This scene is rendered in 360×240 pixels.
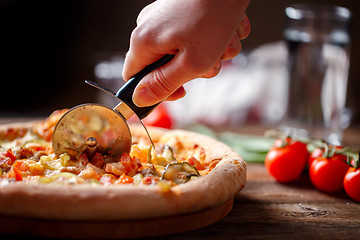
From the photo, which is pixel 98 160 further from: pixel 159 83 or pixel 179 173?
pixel 159 83

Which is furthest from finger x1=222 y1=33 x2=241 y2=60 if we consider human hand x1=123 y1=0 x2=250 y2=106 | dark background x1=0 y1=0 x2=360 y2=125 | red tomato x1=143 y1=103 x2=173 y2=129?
dark background x1=0 y1=0 x2=360 y2=125

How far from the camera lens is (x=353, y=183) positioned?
279cm

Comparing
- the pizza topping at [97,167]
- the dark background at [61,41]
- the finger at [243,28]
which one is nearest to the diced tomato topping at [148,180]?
the pizza topping at [97,167]

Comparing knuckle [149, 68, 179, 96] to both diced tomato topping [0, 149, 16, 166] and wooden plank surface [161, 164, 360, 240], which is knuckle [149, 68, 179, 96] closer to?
wooden plank surface [161, 164, 360, 240]

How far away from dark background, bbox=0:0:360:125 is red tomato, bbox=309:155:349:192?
6086mm

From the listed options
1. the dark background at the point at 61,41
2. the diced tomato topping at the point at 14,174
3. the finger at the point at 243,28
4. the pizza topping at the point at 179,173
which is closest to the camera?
the diced tomato topping at the point at 14,174

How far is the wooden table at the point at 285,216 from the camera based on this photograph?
7.21ft

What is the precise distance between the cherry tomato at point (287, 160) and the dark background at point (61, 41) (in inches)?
228

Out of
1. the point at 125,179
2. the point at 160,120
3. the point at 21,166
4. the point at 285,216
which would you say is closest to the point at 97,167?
the point at 125,179

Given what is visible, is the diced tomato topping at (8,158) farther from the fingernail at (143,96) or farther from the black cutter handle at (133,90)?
the fingernail at (143,96)

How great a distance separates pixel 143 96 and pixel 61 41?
7303mm

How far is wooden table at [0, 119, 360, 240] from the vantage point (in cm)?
220

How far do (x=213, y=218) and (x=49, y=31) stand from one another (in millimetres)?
7664

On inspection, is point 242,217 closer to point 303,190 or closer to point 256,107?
point 303,190
